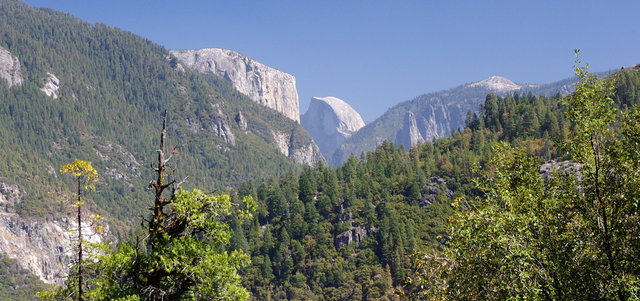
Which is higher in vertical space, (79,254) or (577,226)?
(79,254)

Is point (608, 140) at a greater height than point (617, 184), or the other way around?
point (608, 140)

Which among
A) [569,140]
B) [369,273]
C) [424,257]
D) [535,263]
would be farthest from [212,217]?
[369,273]

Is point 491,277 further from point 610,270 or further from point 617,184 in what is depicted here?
point 617,184

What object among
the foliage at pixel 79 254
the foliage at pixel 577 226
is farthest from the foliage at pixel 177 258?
the foliage at pixel 577 226

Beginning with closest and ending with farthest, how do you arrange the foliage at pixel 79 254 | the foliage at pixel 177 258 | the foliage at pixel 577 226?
1. the foliage at pixel 577 226
2. the foliage at pixel 177 258
3. the foliage at pixel 79 254

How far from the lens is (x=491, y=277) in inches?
742

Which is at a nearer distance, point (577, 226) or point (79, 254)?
point (577, 226)

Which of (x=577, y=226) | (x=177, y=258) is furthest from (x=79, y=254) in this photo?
(x=577, y=226)

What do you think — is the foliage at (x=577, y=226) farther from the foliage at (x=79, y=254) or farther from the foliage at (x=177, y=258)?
the foliage at (x=79, y=254)

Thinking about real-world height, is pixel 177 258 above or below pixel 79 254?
below

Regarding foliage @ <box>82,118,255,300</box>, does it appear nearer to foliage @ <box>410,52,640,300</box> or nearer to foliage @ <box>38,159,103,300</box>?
foliage @ <box>38,159,103,300</box>

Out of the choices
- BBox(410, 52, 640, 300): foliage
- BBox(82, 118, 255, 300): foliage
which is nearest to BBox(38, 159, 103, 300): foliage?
BBox(82, 118, 255, 300): foliage

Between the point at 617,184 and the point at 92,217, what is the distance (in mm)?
18759

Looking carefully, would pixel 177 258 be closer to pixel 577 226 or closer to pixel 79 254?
pixel 79 254
